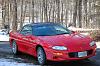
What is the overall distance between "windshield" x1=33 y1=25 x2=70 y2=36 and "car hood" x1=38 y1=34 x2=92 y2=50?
52 cm

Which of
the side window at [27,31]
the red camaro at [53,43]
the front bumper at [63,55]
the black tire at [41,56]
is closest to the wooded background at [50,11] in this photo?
the side window at [27,31]

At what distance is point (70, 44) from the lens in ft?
33.6

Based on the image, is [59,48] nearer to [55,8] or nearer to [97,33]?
[97,33]

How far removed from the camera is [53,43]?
10.3 m

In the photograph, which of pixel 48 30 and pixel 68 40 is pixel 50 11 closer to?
pixel 48 30

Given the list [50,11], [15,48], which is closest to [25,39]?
[15,48]

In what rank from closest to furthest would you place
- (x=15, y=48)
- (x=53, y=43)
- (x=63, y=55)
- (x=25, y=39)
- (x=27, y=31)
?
(x=63, y=55)
(x=53, y=43)
(x=25, y=39)
(x=27, y=31)
(x=15, y=48)

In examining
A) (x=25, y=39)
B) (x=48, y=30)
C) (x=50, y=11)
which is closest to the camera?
(x=48, y=30)

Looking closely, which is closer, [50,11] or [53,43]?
[53,43]

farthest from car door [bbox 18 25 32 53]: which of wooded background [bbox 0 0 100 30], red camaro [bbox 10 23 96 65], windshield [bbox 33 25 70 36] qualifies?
wooded background [bbox 0 0 100 30]

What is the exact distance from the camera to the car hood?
1024 cm

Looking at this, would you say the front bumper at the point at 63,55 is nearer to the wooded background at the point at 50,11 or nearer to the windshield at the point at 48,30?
the windshield at the point at 48,30

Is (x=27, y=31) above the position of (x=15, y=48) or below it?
above

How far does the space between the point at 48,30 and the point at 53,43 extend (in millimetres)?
1600
